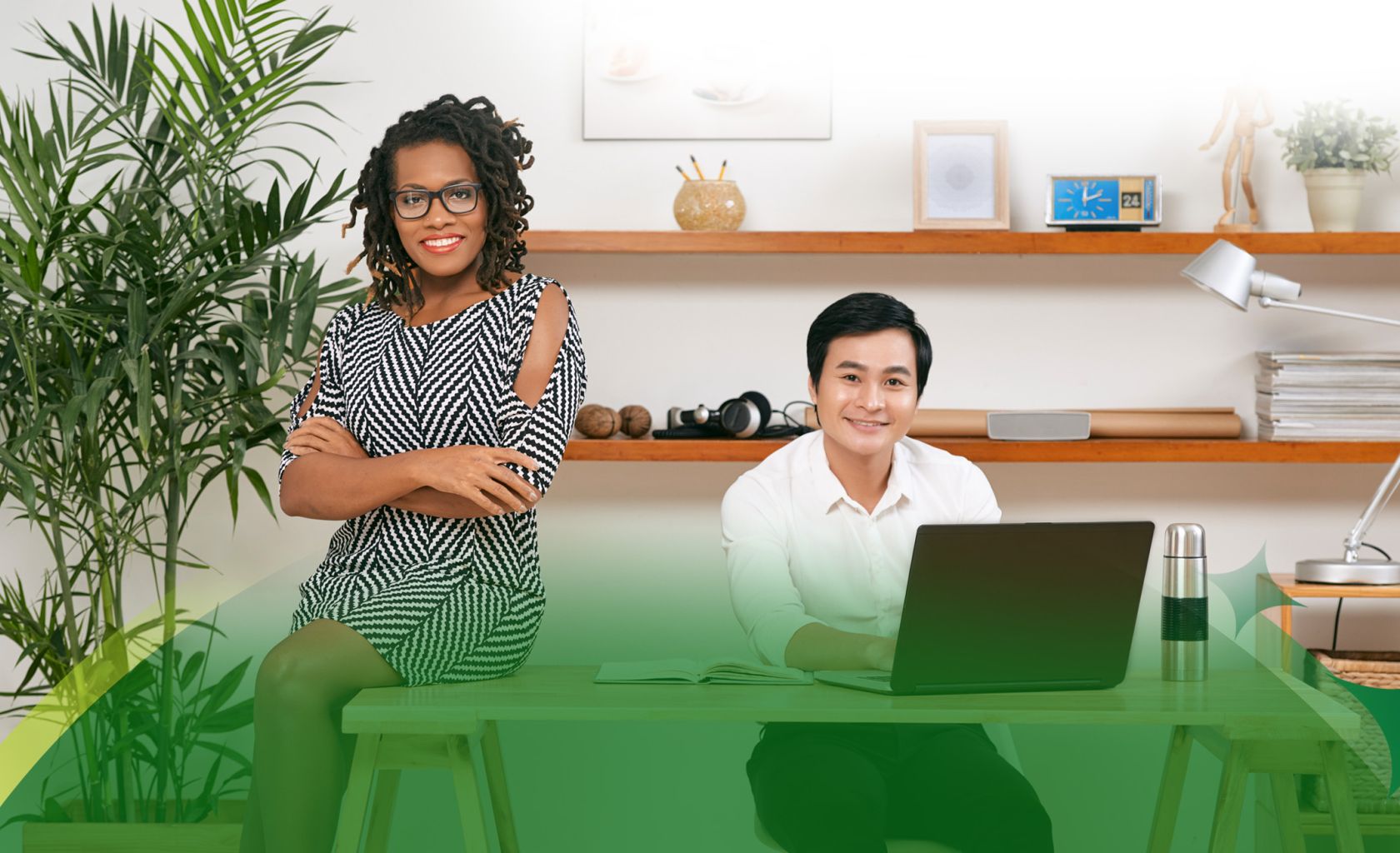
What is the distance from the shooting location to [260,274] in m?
2.99

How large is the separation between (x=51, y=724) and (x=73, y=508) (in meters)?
0.50

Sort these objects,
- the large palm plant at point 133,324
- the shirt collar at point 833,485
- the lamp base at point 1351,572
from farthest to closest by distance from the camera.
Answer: the lamp base at point 1351,572 < the large palm plant at point 133,324 < the shirt collar at point 833,485

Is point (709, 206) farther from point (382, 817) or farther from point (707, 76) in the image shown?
point (382, 817)

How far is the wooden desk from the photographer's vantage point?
1237 mm

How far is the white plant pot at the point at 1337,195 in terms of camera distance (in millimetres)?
2867

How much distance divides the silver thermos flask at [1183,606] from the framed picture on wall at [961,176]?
1.60 meters

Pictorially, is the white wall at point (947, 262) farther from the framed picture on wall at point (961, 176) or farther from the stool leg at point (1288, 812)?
the stool leg at point (1288, 812)

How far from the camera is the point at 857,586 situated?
1.83 meters

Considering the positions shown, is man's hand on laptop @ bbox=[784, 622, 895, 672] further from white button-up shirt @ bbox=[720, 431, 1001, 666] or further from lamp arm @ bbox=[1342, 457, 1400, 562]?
lamp arm @ bbox=[1342, 457, 1400, 562]

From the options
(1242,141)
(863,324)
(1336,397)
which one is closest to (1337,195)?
(1242,141)

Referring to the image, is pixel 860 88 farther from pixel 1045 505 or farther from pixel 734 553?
pixel 734 553

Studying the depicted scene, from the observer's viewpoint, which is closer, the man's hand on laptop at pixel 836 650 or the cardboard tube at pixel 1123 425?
the man's hand on laptop at pixel 836 650

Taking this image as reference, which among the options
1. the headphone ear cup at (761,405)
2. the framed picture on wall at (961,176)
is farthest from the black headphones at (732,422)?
the framed picture on wall at (961,176)

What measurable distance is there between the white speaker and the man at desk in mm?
981
